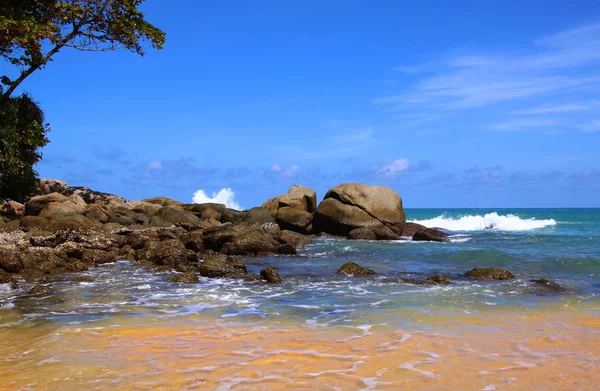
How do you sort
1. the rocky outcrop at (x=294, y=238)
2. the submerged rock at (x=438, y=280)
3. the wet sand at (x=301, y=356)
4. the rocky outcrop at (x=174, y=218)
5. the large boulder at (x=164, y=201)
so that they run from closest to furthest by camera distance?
the wet sand at (x=301, y=356) → the submerged rock at (x=438, y=280) → the rocky outcrop at (x=294, y=238) → the rocky outcrop at (x=174, y=218) → the large boulder at (x=164, y=201)

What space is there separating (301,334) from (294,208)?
19.3 metres

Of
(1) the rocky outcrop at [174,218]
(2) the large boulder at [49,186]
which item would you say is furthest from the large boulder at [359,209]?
(2) the large boulder at [49,186]

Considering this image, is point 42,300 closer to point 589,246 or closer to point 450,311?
→ point 450,311

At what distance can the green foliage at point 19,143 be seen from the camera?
704 inches

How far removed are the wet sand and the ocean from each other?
0.06ft

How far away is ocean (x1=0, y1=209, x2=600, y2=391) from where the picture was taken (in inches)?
199

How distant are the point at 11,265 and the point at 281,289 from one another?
6414 millimetres

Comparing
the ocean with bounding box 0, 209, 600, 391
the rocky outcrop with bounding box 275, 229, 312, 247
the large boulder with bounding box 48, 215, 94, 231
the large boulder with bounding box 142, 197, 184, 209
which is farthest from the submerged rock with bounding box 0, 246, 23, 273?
the large boulder with bounding box 142, 197, 184, 209

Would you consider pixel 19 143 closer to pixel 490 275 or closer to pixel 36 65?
pixel 36 65

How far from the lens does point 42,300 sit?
920 cm

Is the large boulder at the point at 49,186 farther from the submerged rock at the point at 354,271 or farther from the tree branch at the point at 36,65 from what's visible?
the submerged rock at the point at 354,271

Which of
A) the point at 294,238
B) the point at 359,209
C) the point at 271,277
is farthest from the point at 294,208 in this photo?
the point at 271,277

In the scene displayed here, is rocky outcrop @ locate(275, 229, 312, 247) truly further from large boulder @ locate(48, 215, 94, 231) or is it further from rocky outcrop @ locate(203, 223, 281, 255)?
large boulder @ locate(48, 215, 94, 231)

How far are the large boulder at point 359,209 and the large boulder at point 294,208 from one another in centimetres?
95
